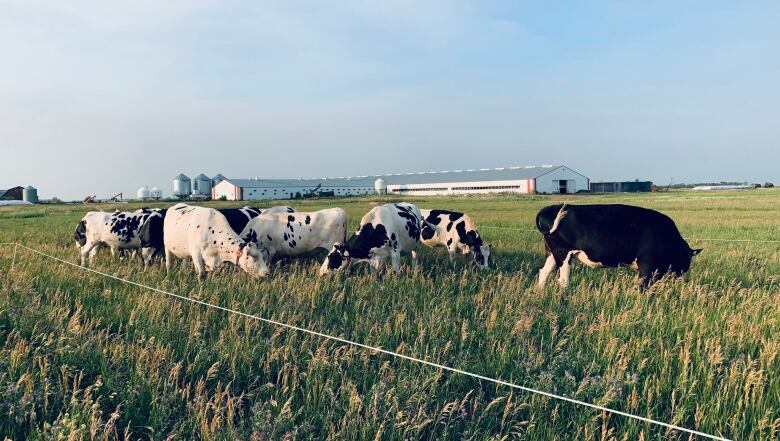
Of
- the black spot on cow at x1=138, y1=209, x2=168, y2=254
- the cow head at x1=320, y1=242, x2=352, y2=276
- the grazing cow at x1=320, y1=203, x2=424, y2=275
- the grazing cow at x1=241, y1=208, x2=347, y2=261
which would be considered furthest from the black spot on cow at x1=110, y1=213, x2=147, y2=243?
the cow head at x1=320, y1=242, x2=352, y2=276

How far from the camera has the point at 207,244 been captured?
1051 centimetres

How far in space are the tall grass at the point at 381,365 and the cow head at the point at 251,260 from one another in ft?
5.43

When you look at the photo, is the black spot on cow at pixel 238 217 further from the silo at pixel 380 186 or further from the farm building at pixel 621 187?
the silo at pixel 380 186

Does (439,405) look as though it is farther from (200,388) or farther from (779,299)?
(779,299)

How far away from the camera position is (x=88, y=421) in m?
3.77

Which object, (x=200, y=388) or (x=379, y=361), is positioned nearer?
(x=200, y=388)

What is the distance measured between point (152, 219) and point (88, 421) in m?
9.71

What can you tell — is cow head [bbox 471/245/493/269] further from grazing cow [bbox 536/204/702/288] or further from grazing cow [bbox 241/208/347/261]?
grazing cow [bbox 241/208/347/261]

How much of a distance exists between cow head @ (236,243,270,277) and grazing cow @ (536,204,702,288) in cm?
533

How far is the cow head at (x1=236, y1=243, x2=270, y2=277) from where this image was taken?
9.86 m

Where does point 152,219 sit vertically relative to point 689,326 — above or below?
above

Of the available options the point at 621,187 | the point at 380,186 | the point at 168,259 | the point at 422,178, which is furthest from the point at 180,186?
the point at 168,259

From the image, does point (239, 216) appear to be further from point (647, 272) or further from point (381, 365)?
point (647, 272)

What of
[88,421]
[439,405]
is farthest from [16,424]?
[439,405]
